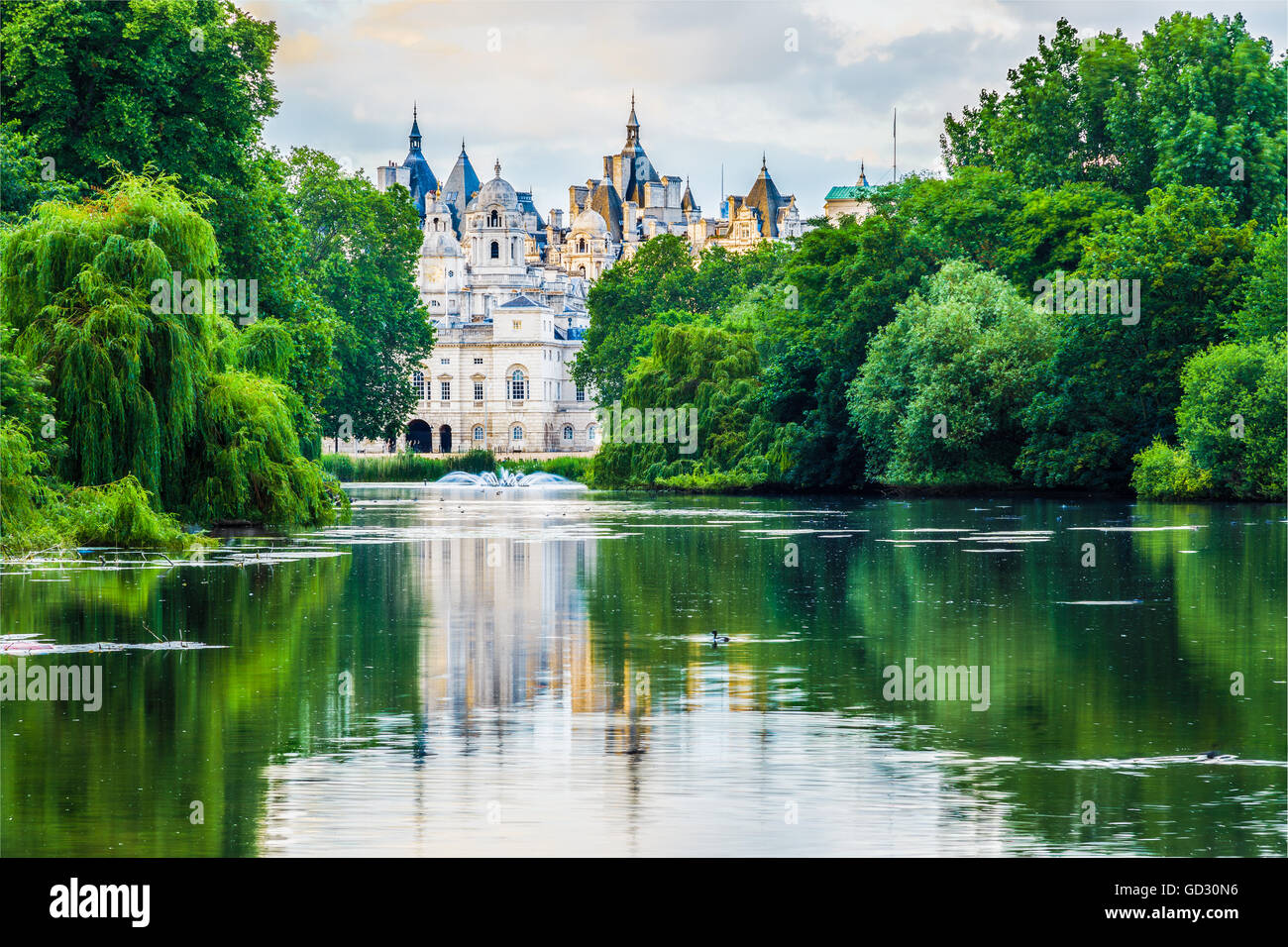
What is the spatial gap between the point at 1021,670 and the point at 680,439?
56147 mm

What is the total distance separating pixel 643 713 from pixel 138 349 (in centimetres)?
1656

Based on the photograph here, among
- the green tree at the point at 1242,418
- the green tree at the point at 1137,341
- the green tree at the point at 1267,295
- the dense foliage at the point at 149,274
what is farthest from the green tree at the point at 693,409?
the dense foliage at the point at 149,274

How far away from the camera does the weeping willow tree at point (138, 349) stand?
26.2 m

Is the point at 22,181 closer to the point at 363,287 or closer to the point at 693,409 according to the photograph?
the point at 363,287

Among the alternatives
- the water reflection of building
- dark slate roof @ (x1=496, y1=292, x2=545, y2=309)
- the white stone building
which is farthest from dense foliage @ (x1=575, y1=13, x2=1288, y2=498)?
dark slate roof @ (x1=496, y1=292, x2=545, y2=309)

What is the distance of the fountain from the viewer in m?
92.7

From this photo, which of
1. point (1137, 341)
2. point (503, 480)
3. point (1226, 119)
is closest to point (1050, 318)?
point (1137, 341)

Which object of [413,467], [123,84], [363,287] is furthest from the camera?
[413,467]

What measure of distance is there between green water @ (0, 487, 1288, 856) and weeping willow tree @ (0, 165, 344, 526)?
11.9 feet

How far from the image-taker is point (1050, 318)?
176 feet

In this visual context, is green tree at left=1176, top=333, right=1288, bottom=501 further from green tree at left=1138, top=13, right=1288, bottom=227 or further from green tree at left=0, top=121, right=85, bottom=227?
green tree at left=0, top=121, right=85, bottom=227

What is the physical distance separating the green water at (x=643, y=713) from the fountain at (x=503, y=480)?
67.8 m

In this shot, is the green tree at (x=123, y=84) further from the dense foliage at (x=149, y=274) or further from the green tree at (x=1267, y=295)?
the green tree at (x=1267, y=295)
